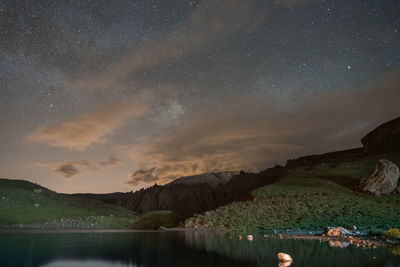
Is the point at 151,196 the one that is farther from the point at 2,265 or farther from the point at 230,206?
the point at 2,265

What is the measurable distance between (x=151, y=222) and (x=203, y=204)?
4940 inches

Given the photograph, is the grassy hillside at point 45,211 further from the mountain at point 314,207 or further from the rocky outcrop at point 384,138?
the rocky outcrop at point 384,138

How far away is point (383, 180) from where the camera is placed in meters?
59.9

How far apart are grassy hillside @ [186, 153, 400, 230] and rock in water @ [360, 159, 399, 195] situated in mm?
2361

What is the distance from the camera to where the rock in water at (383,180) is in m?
59.2

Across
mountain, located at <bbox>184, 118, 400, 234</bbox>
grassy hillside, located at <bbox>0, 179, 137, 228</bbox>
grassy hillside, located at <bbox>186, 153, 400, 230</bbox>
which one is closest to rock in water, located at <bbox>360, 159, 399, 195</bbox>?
mountain, located at <bbox>184, 118, 400, 234</bbox>

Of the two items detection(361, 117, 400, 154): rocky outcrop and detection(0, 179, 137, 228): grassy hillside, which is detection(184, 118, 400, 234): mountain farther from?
detection(361, 117, 400, 154): rocky outcrop

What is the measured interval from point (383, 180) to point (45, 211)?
78.7m

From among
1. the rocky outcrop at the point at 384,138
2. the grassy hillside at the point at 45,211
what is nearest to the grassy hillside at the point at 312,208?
the grassy hillside at the point at 45,211

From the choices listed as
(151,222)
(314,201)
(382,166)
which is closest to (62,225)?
(151,222)

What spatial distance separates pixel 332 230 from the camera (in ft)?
106

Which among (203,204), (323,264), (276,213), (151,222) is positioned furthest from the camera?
(203,204)

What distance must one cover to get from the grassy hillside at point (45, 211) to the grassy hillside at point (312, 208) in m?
23.8

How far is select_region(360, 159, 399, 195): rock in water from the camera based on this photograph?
59.2 metres
